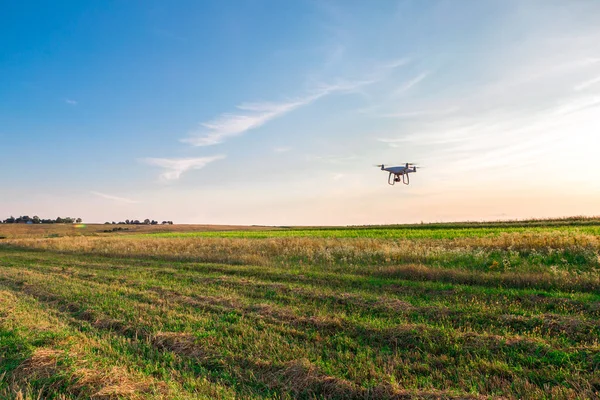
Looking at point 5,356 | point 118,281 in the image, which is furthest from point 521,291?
point 118,281

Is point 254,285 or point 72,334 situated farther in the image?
point 254,285

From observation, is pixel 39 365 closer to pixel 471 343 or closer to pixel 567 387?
pixel 471 343

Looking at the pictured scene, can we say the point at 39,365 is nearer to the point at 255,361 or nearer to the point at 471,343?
the point at 255,361

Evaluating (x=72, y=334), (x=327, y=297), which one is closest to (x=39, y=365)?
(x=72, y=334)

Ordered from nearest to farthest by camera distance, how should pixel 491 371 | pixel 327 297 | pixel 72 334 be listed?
1. pixel 491 371
2. pixel 72 334
3. pixel 327 297

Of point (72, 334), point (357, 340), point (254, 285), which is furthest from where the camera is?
point (254, 285)

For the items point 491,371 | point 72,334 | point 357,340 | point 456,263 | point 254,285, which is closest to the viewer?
point 491,371
